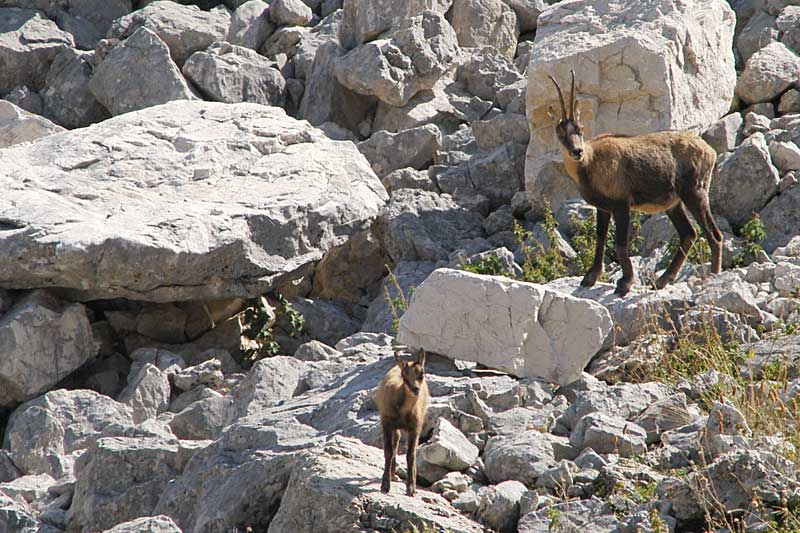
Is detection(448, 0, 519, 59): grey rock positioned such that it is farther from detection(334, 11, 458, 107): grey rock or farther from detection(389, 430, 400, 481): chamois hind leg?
detection(389, 430, 400, 481): chamois hind leg

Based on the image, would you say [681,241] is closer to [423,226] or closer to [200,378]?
[423,226]

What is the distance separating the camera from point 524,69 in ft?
60.6

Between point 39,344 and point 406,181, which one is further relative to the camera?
point 406,181

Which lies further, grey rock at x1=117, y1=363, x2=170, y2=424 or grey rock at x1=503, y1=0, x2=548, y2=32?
grey rock at x1=503, y1=0, x2=548, y2=32

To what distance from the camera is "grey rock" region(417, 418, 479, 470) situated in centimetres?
785

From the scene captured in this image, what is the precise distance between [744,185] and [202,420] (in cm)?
653

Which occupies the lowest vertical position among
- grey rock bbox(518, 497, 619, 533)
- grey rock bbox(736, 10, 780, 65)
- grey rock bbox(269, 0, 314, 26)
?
grey rock bbox(269, 0, 314, 26)

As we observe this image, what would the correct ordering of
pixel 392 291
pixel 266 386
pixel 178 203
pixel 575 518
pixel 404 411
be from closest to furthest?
pixel 575 518 < pixel 404 411 < pixel 266 386 < pixel 178 203 < pixel 392 291

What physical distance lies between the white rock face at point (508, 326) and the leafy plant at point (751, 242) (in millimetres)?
3273

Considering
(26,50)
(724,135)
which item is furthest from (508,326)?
(26,50)

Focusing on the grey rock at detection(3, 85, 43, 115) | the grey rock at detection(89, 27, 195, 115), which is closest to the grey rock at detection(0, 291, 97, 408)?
the grey rock at detection(89, 27, 195, 115)

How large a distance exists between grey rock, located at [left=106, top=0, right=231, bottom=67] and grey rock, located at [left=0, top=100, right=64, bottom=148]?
199 centimetres

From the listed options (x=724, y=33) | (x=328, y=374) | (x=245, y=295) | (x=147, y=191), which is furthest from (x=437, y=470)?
(x=724, y=33)

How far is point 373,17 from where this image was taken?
17844mm
